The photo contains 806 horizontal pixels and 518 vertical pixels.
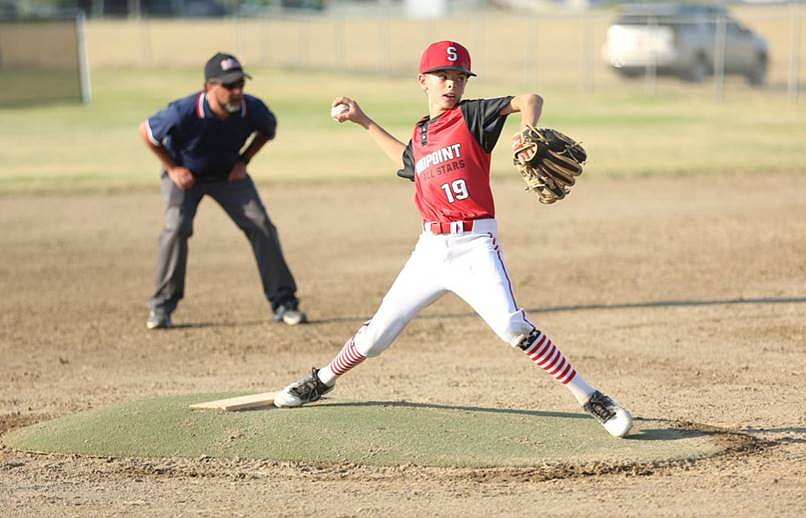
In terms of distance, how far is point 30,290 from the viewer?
35.7ft

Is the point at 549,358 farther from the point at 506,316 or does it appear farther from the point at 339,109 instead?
the point at 339,109

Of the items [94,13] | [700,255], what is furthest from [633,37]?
[94,13]

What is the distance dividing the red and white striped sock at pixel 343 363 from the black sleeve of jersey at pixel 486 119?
1.27 metres

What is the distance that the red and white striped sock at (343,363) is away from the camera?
6.18 m

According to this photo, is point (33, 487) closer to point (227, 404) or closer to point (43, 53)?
point (227, 404)

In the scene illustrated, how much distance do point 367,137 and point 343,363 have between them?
Answer: 56.4 ft

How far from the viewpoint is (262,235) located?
944 cm

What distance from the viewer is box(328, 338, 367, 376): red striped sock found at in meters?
6.18

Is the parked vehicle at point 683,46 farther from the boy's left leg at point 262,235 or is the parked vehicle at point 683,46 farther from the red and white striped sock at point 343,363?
the red and white striped sock at point 343,363

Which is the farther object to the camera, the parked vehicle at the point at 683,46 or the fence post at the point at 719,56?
the parked vehicle at the point at 683,46

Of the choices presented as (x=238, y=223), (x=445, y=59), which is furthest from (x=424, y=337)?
(x=445, y=59)

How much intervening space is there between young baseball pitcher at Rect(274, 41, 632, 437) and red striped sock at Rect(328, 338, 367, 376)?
13 cm

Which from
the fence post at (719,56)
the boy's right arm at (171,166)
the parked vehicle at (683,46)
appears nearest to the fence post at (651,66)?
the parked vehicle at (683,46)

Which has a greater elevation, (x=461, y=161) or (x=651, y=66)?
(x=461, y=161)
